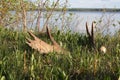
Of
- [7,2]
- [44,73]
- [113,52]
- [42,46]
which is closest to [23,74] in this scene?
[44,73]

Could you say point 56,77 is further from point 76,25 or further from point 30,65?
point 76,25

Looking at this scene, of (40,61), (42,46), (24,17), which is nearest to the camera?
(40,61)

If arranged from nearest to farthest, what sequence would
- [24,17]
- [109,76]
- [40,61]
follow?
[109,76] < [40,61] < [24,17]

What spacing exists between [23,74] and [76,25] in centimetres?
857

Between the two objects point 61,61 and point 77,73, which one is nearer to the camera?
point 77,73

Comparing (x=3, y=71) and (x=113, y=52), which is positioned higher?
(x=3, y=71)

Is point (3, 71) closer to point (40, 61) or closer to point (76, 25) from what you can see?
point (40, 61)

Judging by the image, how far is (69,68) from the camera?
4246 millimetres

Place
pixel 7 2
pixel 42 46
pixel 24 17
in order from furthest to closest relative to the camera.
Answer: pixel 24 17, pixel 7 2, pixel 42 46

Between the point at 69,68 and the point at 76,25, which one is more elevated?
the point at 69,68

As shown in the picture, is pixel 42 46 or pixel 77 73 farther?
pixel 42 46

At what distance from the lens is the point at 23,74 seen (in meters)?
3.97

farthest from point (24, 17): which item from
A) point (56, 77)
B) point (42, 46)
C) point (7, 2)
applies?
point (56, 77)

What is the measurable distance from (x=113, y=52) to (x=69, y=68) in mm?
1423
